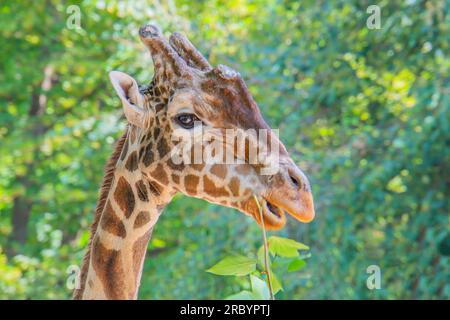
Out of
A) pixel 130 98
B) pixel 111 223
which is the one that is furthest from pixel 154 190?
pixel 130 98

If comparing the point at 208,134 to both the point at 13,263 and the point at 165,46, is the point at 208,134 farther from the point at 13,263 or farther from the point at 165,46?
the point at 13,263

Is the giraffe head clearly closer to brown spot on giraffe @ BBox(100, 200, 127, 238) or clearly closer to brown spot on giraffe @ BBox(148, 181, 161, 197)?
brown spot on giraffe @ BBox(148, 181, 161, 197)

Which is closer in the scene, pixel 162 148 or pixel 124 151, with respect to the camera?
pixel 162 148

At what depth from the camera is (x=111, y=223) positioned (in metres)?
1.85

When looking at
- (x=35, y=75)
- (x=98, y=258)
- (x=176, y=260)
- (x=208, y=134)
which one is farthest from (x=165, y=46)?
(x=35, y=75)

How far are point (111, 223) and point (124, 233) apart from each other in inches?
1.9

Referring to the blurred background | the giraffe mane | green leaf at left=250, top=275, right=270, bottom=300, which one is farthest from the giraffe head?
the blurred background

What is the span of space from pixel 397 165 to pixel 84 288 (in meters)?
3.35

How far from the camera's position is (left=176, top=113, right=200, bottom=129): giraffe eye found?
174 centimetres

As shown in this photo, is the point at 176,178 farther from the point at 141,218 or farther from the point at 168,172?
the point at 141,218

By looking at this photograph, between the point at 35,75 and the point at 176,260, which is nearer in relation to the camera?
the point at 176,260
